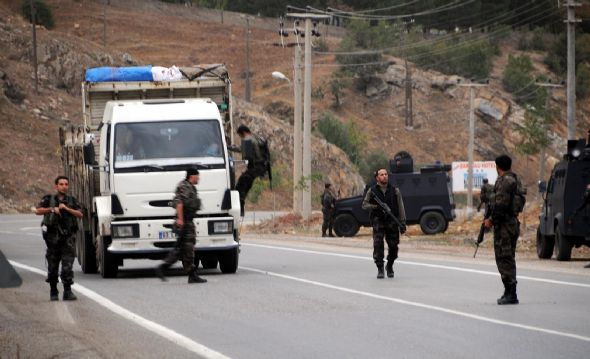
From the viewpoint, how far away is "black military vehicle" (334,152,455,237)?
4525 cm

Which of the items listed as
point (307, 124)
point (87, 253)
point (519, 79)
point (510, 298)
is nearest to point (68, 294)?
point (510, 298)

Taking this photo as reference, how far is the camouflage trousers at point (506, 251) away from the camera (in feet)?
53.9

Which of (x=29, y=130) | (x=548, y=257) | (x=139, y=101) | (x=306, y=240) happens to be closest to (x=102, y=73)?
(x=139, y=101)

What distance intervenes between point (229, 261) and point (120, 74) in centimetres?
413

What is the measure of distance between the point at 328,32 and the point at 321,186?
58.8 metres

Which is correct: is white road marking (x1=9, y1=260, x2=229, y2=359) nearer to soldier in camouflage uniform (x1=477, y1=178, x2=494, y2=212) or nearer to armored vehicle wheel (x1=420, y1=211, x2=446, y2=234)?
soldier in camouflage uniform (x1=477, y1=178, x2=494, y2=212)

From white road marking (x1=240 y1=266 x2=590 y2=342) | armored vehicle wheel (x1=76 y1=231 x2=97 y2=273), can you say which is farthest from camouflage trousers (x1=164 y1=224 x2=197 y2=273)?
armored vehicle wheel (x1=76 y1=231 x2=97 y2=273)

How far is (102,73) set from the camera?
966 inches

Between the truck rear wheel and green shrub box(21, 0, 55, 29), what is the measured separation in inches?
4015

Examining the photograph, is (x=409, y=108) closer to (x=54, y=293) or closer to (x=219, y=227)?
(x=219, y=227)

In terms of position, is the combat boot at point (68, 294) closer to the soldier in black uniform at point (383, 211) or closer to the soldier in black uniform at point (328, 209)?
the soldier in black uniform at point (383, 211)

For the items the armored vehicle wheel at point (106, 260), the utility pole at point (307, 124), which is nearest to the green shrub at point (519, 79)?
the utility pole at point (307, 124)

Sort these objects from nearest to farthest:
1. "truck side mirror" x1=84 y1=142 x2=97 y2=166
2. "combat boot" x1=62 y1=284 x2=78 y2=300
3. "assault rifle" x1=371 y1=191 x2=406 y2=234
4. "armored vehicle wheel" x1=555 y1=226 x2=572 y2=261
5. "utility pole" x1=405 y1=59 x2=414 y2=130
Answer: "combat boot" x1=62 y1=284 x2=78 y2=300
"assault rifle" x1=371 y1=191 x2=406 y2=234
"truck side mirror" x1=84 y1=142 x2=97 y2=166
"armored vehicle wheel" x1=555 y1=226 x2=572 y2=261
"utility pole" x1=405 y1=59 x2=414 y2=130

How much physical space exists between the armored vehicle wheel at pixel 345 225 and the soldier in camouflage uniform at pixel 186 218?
80.7ft
